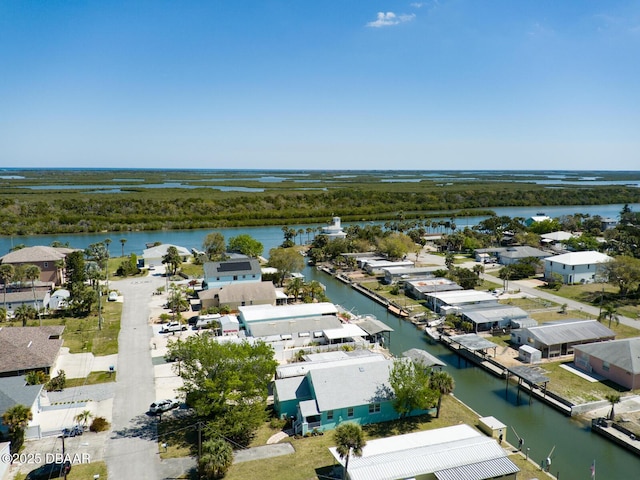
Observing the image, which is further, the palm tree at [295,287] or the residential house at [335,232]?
the residential house at [335,232]

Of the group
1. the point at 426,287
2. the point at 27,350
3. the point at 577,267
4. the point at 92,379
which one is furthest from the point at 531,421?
the point at 577,267

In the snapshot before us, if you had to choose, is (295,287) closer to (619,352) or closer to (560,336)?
(560,336)

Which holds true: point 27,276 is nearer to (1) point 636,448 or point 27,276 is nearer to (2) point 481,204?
(1) point 636,448

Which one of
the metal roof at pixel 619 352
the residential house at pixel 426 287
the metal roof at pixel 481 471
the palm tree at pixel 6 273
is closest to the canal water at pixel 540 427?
the metal roof at pixel 481 471

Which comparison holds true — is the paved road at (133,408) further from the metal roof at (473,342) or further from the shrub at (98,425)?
the metal roof at (473,342)

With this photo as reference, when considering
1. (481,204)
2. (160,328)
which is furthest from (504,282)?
(481,204)

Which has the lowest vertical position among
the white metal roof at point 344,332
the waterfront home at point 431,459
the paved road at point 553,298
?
the paved road at point 553,298
